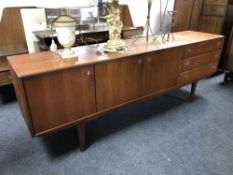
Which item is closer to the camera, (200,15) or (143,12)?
(200,15)

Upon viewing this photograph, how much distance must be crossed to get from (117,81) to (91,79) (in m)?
0.24

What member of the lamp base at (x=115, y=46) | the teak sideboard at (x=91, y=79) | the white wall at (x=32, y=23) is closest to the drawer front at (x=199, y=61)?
the teak sideboard at (x=91, y=79)

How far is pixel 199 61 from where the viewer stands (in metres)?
2.12

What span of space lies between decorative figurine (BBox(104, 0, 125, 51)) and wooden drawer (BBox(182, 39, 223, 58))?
0.67m

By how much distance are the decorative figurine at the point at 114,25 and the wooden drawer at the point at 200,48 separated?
672mm

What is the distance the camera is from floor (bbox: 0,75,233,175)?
150 cm

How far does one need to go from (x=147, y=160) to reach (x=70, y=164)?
625mm

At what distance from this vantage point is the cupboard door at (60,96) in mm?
1198

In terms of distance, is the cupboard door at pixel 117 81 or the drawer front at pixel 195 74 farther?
the drawer front at pixel 195 74

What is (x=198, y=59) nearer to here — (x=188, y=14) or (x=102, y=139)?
(x=102, y=139)

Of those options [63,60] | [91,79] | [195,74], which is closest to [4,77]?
[63,60]

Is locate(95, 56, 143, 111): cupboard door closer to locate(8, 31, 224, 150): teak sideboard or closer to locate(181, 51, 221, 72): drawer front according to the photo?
locate(8, 31, 224, 150): teak sideboard

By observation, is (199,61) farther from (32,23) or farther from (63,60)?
(32,23)

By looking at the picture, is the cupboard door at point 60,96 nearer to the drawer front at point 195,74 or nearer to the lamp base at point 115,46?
the lamp base at point 115,46
